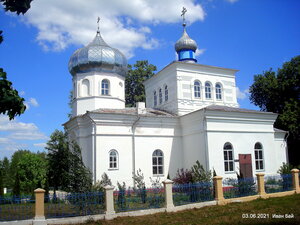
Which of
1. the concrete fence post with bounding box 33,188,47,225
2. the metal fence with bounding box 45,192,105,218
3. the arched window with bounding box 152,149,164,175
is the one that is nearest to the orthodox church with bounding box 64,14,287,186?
the arched window with bounding box 152,149,164,175

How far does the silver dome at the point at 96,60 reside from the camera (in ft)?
62.7

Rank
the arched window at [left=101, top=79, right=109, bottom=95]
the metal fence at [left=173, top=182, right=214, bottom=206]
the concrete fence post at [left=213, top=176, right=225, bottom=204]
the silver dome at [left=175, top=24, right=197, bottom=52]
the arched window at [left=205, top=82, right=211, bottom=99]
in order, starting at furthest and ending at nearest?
the silver dome at [left=175, top=24, right=197, bottom=52] → the arched window at [left=205, top=82, right=211, bottom=99] → the arched window at [left=101, top=79, right=109, bottom=95] → the concrete fence post at [left=213, top=176, right=225, bottom=204] → the metal fence at [left=173, top=182, right=214, bottom=206]

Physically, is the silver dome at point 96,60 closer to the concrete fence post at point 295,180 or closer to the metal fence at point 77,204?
the metal fence at point 77,204

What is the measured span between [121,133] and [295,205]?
9.17 metres

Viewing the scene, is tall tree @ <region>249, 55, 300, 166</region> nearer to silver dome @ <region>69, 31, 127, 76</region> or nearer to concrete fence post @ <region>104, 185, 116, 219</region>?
silver dome @ <region>69, 31, 127, 76</region>

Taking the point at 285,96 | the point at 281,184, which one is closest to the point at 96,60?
the point at 281,184

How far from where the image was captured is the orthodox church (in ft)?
52.6

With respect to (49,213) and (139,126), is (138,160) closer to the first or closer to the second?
(139,126)

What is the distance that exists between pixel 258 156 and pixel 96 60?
1126 cm

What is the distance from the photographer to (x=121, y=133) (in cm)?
1638

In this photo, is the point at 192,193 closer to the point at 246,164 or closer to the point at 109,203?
the point at 109,203

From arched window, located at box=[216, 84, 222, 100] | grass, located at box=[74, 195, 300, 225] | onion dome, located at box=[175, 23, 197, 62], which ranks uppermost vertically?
onion dome, located at box=[175, 23, 197, 62]

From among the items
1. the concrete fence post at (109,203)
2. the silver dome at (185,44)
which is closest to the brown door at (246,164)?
the silver dome at (185,44)

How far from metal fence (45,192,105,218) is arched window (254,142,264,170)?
34.7 ft
